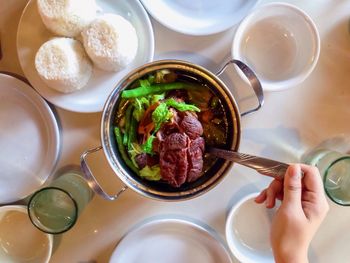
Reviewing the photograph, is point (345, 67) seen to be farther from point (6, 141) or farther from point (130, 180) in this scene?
point (6, 141)

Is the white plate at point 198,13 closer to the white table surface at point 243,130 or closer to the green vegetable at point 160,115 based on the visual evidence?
the white table surface at point 243,130

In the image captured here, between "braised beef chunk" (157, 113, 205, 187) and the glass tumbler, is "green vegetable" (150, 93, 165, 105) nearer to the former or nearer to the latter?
"braised beef chunk" (157, 113, 205, 187)

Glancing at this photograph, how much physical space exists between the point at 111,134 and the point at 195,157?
0.20m

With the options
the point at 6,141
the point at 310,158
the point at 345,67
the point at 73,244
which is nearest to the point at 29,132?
the point at 6,141

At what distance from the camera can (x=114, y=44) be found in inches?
40.2

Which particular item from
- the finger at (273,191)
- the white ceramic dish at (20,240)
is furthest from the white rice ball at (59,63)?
the finger at (273,191)

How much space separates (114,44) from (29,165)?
398 millimetres

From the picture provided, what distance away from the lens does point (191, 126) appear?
94 centimetres

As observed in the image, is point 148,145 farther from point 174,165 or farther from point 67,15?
point 67,15

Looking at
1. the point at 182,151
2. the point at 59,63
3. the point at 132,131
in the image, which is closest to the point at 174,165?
the point at 182,151

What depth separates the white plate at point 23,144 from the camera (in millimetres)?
1124

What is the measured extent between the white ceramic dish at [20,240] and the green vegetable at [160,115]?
0.48 metres

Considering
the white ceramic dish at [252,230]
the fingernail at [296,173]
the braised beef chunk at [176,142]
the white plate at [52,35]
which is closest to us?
the fingernail at [296,173]

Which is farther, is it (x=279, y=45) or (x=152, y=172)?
(x=279, y=45)
